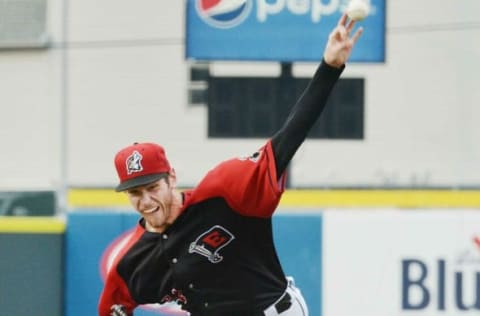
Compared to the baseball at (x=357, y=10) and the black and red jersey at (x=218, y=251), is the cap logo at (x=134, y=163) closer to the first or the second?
the black and red jersey at (x=218, y=251)

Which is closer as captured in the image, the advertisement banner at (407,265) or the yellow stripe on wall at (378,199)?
the advertisement banner at (407,265)

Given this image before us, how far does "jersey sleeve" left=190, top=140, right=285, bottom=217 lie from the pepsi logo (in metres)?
7.95

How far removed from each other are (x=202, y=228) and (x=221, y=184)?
0.60ft

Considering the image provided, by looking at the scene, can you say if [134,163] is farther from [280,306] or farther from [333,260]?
[333,260]

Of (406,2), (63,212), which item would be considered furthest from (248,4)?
(406,2)

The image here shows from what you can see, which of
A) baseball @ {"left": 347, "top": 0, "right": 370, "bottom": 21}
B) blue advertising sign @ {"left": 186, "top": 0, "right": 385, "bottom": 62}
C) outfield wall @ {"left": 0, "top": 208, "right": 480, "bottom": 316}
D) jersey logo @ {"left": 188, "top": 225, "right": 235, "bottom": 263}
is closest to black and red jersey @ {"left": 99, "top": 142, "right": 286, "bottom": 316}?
jersey logo @ {"left": 188, "top": 225, "right": 235, "bottom": 263}

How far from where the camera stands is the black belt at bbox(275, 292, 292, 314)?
12.6 ft

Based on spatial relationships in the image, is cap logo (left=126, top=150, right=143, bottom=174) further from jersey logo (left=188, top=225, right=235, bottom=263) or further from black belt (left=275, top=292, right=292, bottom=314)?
black belt (left=275, top=292, right=292, bottom=314)

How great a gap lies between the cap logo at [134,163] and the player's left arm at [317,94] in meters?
0.43

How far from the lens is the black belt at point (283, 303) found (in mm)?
3826

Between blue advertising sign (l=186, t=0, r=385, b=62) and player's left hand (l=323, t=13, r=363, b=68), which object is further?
blue advertising sign (l=186, t=0, r=385, b=62)

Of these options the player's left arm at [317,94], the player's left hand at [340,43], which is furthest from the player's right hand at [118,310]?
the player's left hand at [340,43]

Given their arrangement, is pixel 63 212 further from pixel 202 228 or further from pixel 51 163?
pixel 51 163

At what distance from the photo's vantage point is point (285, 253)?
598cm
